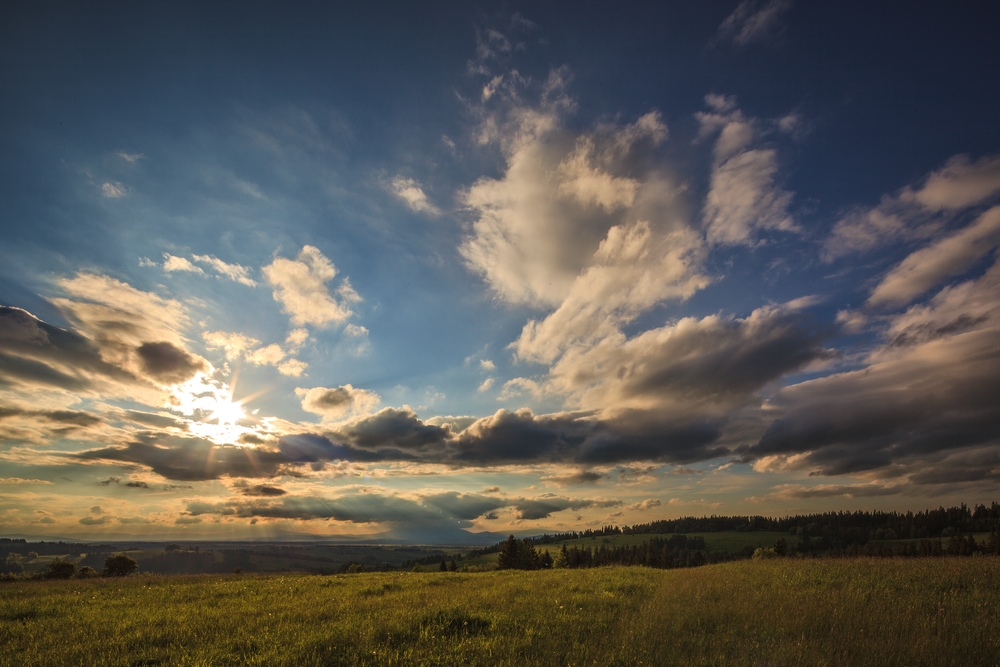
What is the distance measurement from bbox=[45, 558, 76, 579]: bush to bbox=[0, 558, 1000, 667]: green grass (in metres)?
11.8

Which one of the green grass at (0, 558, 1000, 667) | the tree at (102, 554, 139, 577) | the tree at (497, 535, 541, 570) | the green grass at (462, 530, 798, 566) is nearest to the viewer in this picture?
the green grass at (0, 558, 1000, 667)

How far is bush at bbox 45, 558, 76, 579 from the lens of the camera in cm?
2498

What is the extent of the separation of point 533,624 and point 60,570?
33011 mm

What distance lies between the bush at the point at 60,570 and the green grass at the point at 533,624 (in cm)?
1180

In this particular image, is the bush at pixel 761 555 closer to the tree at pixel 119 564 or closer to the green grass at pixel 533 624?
the green grass at pixel 533 624

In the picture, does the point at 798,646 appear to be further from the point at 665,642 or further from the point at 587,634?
the point at 587,634

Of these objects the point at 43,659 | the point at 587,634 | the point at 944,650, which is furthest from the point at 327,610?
the point at 944,650

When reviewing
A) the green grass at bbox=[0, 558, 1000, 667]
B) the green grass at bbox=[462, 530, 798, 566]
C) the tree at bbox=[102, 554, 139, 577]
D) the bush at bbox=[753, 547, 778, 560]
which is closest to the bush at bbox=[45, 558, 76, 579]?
the tree at bbox=[102, 554, 139, 577]

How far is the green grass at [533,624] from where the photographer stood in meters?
8.05

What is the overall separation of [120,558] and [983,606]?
4709 centimetres

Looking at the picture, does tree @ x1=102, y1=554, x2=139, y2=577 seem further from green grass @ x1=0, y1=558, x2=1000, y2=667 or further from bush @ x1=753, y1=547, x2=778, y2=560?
bush @ x1=753, y1=547, x2=778, y2=560

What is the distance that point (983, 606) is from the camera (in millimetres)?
11680

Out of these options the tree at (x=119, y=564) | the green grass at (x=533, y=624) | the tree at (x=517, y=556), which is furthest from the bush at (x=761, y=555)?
the tree at (x=119, y=564)

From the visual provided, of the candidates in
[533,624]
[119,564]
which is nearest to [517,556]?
[119,564]
